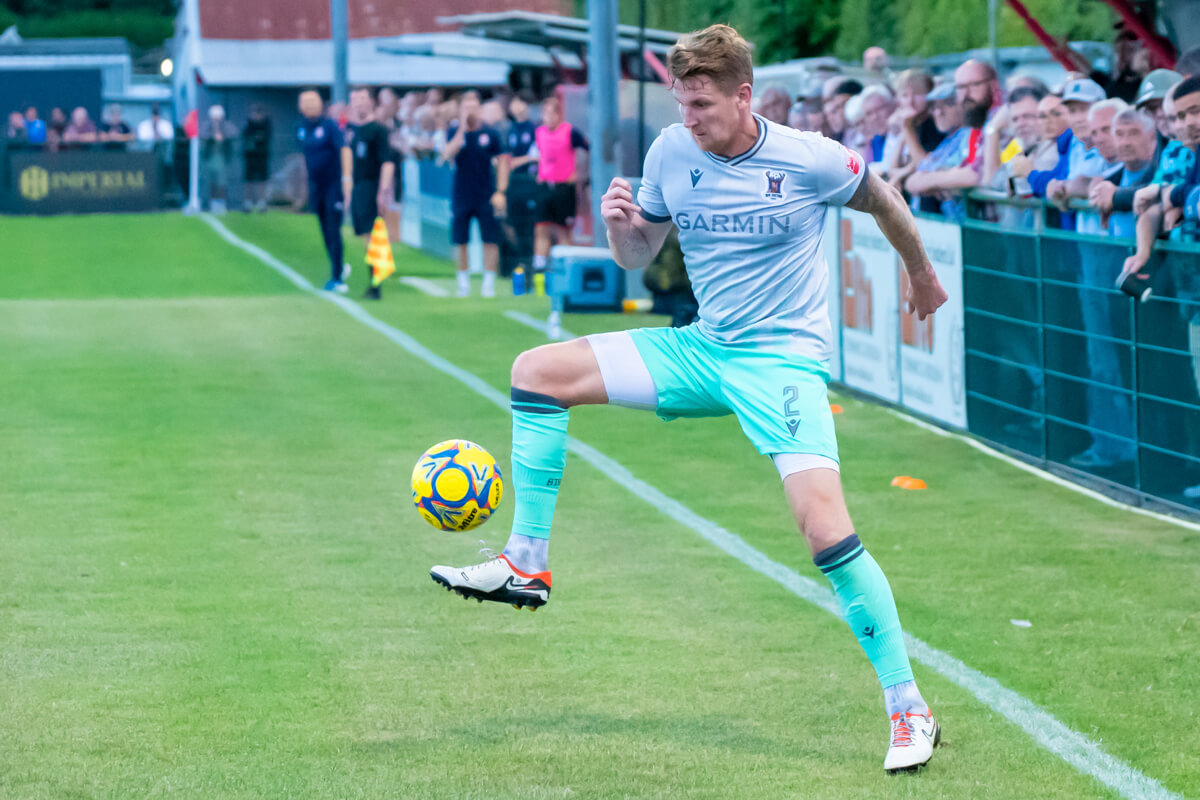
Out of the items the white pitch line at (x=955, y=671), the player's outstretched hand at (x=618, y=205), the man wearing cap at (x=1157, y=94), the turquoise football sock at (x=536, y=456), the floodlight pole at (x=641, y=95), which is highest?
the floodlight pole at (x=641, y=95)

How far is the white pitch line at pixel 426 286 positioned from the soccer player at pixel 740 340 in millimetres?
14557

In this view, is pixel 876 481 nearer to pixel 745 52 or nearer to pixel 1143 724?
pixel 1143 724

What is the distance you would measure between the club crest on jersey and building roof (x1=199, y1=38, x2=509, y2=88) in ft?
144

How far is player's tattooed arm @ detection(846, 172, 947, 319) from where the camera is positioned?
5.20 metres

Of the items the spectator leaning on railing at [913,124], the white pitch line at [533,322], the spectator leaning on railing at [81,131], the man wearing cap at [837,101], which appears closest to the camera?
the spectator leaning on railing at [913,124]

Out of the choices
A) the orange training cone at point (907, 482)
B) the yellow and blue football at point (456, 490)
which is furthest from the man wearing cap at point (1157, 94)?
the yellow and blue football at point (456, 490)

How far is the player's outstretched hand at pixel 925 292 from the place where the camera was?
17.5ft

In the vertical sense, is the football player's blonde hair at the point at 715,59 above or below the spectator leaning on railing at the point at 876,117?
below

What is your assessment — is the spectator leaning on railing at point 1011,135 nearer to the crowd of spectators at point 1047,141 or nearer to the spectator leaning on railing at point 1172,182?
the crowd of spectators at point 1047,141

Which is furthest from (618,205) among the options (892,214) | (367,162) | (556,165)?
(556,165)

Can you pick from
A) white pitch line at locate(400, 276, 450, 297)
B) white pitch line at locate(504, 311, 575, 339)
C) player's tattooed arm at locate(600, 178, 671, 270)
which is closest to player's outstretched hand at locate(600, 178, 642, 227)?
player's tattooed arm at locate(600, 178, 671, 270)

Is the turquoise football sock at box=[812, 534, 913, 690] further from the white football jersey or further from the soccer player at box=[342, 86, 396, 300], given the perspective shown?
the soccer player at box=[342, 86, 396, 300]

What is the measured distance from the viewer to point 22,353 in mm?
14820

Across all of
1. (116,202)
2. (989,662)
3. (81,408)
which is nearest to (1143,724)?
(989,662)
